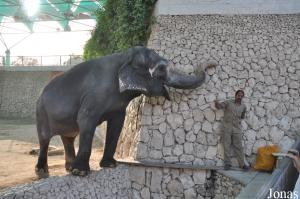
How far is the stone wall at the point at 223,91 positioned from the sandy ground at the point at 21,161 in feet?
5.19

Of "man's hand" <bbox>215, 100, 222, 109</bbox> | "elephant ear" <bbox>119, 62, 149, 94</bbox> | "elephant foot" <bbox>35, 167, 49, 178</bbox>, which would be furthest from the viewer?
"man's hand" <bbox>215, 100, 222, 109</bbox>

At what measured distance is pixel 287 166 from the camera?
5840mm

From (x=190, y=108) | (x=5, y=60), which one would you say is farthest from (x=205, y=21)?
(x=5, y=60)

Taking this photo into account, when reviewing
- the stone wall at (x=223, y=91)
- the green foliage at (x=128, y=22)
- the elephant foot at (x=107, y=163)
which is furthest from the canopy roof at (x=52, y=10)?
the elephant foot at (x=107, y=163)

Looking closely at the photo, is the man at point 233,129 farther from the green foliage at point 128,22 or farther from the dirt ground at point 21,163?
the green foliage at point 128,22

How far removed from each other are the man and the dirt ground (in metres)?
2.47

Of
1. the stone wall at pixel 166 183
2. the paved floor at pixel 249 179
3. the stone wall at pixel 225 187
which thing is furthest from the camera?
the stone wall at pixel 166 183

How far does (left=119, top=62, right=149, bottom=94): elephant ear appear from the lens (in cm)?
779

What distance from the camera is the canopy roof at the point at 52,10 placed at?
25.2 metres

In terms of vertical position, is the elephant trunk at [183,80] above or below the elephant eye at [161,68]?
below

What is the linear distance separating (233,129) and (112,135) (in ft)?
7.54

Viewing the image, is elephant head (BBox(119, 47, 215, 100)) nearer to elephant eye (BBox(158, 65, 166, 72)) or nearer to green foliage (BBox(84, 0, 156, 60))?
elephant eye (BBox(158, 65, 166, 72))

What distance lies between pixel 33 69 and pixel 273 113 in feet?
62.8

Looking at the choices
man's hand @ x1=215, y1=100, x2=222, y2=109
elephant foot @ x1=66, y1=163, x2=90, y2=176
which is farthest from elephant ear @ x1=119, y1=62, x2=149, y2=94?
man's hand @ x1=215, y1=100, x2=222, y2=109
